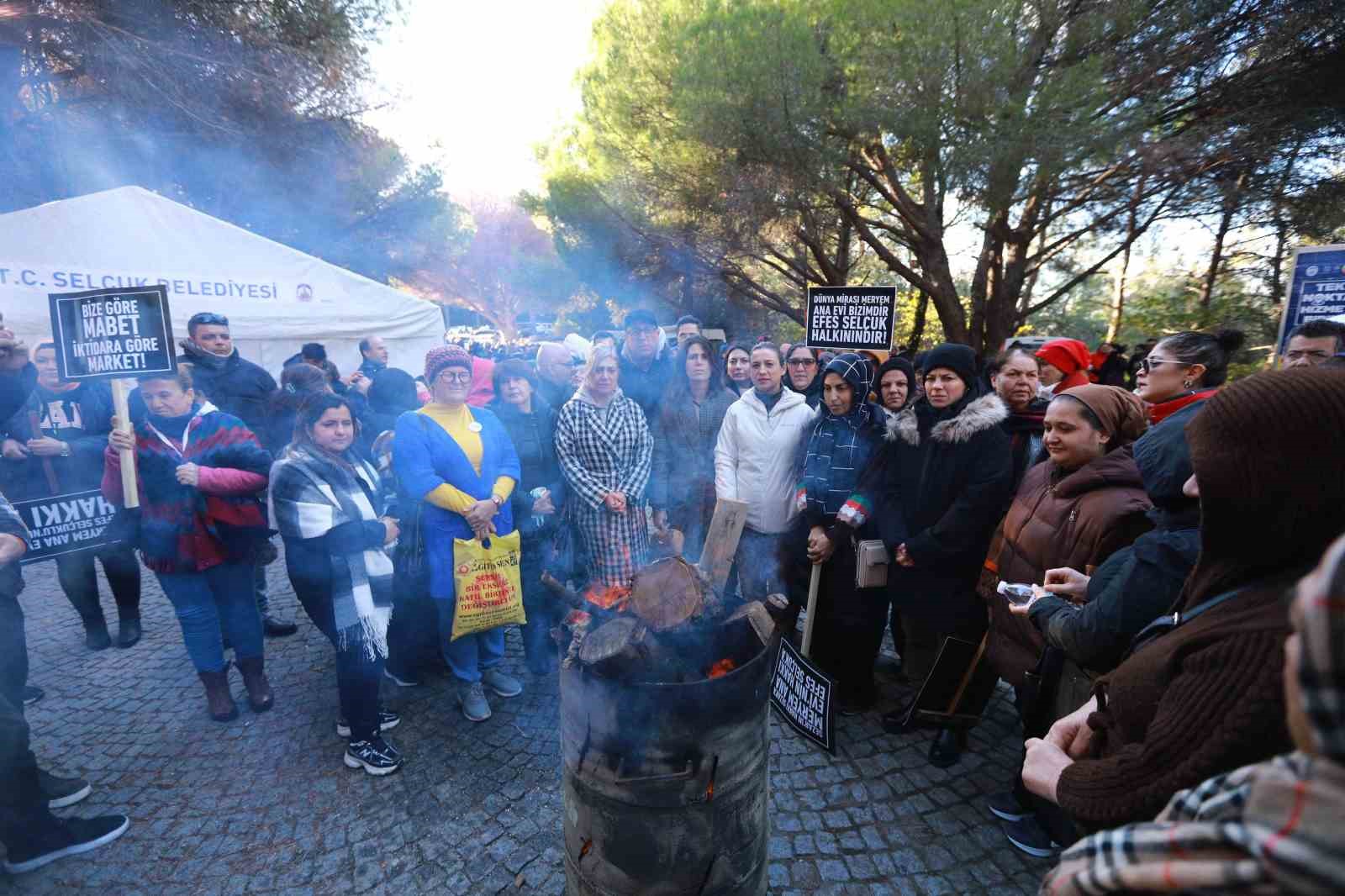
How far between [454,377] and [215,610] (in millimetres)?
2023

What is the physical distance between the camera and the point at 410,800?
2.93 m

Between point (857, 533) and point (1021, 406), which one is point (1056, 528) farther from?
point (1021, 406)

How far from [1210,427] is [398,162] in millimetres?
22909

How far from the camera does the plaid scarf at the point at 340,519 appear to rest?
111 inches

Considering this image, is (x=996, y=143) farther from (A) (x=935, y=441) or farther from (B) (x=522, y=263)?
(B) (x=522, y=263)

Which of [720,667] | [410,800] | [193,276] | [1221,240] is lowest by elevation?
[410,800]

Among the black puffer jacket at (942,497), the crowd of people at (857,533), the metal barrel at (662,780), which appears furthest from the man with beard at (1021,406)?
the metal barrel at (662,780)

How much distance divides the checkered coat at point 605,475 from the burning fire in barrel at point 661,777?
1.71m

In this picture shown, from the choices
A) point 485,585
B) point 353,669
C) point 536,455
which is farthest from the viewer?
point 536,455

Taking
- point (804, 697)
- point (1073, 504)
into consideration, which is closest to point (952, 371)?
point (1073, 504)

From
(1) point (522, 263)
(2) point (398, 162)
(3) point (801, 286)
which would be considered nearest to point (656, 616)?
(3) point (801, 286)

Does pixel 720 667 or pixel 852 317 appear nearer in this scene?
pixel 720 667

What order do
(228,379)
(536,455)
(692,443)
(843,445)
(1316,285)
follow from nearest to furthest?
1. (843,445)
2. (536,455)
3. (228,379)
4. (692,443)
5. (1316,285)

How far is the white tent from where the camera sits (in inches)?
220
